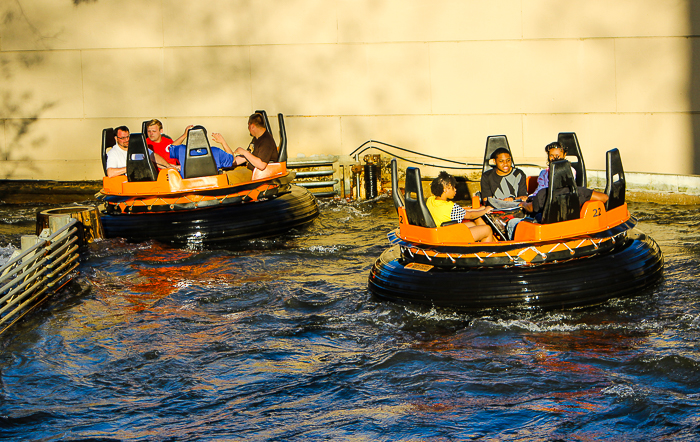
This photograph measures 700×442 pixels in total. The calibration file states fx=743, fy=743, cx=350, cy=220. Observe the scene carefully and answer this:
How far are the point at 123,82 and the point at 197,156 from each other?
407 cm

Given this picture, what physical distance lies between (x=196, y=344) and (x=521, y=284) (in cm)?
234

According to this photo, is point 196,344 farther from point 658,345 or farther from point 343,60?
point 343,60

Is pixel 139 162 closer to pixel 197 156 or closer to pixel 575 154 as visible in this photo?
pixel 197 156

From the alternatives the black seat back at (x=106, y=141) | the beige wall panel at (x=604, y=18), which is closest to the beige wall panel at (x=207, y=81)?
the black seat back at (x=106, y=141)

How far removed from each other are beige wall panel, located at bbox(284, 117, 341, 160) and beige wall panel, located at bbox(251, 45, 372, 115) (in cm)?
12

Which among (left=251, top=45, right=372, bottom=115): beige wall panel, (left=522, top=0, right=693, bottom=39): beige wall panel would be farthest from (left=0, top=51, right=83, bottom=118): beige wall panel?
(left=522, top=0, right=693, bottom=39): beige wall panel

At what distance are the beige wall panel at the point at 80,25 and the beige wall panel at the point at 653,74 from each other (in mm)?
6823

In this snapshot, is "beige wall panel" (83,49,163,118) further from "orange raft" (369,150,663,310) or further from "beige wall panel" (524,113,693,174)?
"orange raft" (369,150,663,310)

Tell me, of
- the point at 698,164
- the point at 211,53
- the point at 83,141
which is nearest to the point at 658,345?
the point at 698,164

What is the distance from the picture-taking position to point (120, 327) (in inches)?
222

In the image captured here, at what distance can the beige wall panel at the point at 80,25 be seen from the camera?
11.4 meters

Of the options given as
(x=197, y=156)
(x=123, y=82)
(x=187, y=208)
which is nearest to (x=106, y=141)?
(x=197, y=156)

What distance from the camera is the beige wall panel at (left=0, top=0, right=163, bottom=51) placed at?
1142 cm

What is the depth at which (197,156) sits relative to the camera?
8.27 meters
